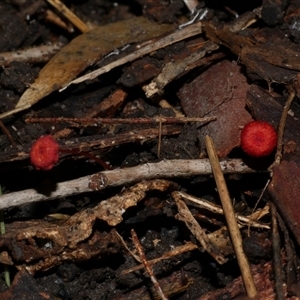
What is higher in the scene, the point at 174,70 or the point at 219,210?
the point at 174,70

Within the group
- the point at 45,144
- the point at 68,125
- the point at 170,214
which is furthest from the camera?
the point at 68,125

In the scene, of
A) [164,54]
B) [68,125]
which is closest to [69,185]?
[68,125]

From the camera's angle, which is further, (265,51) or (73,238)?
(265,51)

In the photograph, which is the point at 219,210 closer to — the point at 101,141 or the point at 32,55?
the point at 101,141

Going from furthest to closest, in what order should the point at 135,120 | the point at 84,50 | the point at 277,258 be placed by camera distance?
1. the point at 84,50
2. the point at 135,120
3. the point at 277,258

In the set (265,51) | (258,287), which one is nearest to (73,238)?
(258,287)

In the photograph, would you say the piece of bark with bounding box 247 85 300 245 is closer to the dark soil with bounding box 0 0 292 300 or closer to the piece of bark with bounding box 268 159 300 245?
the piece of bark with bounding box 268 159 300 245

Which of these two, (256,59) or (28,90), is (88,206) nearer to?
(28,90)
